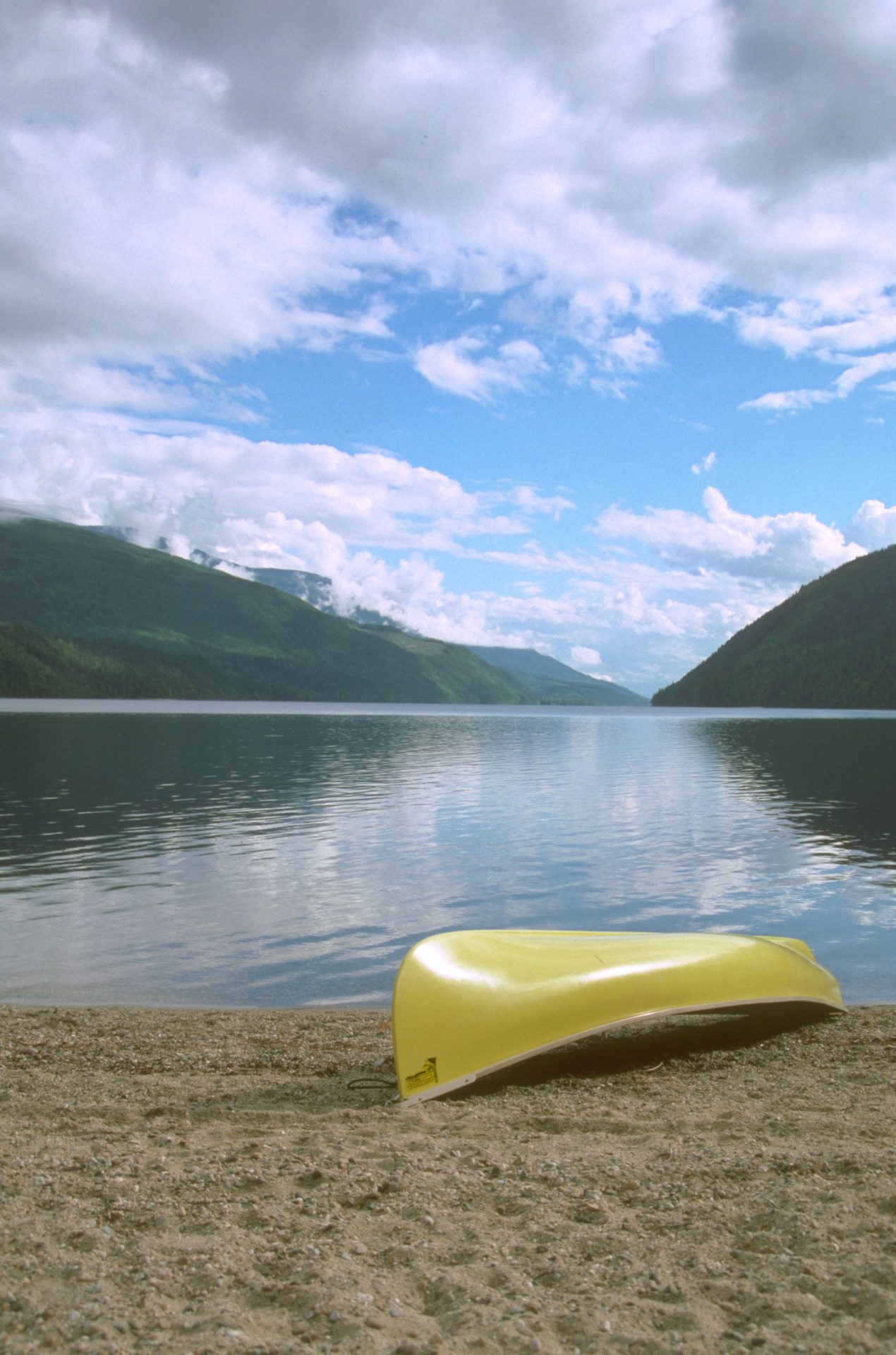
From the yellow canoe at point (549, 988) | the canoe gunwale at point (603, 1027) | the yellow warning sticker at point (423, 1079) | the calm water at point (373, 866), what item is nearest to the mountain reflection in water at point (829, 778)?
the calm water at point (373, 866)

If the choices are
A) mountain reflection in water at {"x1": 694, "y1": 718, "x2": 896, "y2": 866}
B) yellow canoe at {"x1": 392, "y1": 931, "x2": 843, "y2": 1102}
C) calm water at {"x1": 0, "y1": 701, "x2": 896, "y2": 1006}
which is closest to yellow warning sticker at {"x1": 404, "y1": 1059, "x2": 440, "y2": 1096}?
yellow canoe at {"x1": 392, "y1": 931, "x2": 843, "y2": 1102}

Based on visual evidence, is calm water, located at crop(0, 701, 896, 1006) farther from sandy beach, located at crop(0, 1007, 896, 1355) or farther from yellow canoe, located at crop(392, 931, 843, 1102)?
sandy beach, located at crop(0, 1007, 896, 1355)

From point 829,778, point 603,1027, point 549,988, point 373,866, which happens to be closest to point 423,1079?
point 549,988

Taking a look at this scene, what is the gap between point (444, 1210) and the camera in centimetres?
585

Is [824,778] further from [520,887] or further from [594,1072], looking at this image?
[594,1072]

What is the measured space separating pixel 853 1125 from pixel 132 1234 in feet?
17.8

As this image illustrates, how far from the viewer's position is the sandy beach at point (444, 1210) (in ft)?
15.0

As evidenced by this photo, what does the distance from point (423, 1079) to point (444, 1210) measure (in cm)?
296

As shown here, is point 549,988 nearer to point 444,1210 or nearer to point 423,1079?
point 423,1079

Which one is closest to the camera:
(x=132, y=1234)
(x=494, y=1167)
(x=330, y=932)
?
(x=132, y=1234)

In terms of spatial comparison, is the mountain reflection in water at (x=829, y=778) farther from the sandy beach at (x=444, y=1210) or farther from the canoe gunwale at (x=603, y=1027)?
the sandy beach at (x=444, y=1210)

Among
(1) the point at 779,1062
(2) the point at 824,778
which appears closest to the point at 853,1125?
(1) the point at 779,1062

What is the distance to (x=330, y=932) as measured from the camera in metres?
16.9

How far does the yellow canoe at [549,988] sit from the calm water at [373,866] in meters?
3.16
